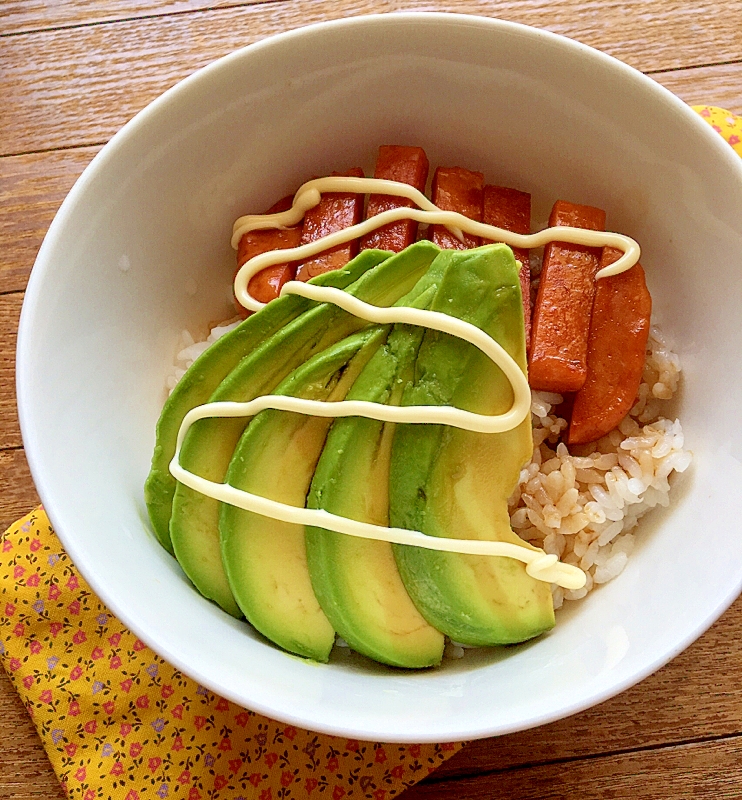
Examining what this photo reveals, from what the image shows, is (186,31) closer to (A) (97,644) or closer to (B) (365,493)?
(B) (365,493)

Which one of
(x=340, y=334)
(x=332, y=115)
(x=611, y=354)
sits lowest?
(x=611, y=354)

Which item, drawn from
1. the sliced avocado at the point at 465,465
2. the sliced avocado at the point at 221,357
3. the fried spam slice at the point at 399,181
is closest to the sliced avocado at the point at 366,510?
the sliced avocado at the point at 465,465

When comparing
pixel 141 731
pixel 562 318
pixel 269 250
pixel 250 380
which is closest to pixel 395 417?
pixel 250 380

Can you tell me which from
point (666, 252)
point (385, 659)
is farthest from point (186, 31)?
point (385, 659)

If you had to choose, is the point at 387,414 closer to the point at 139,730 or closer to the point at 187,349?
the point at 187,349

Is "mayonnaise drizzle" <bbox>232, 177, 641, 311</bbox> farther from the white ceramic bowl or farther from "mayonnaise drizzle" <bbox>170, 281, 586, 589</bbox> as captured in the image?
"mayonnaise drizzle" <bbox>170, 281, 586, 589</bbox>

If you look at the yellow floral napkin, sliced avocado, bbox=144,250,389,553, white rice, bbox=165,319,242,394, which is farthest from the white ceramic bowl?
the yellow floral napkin

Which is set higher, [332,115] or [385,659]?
[332,115]
